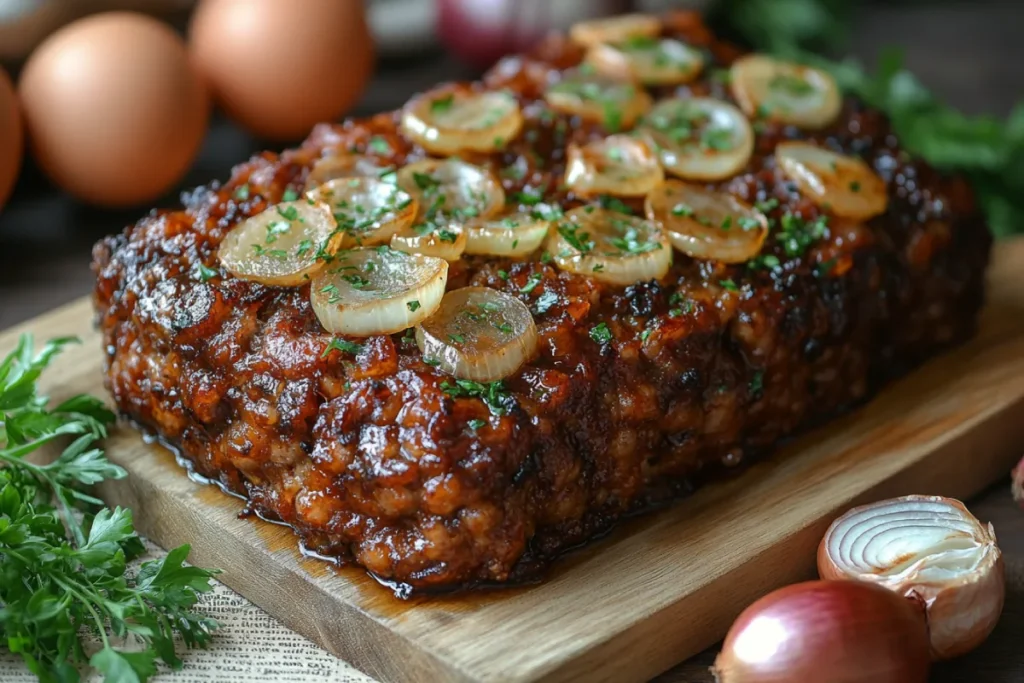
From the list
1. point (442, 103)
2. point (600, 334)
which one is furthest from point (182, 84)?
point (600, 334)

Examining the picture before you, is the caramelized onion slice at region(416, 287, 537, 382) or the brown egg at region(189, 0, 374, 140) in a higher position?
the caramelized onion slice at region(416, 287, 537, 382)

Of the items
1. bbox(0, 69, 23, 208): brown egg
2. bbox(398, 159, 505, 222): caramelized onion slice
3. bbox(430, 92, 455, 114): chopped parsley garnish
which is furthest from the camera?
bbox(0, 69, 23, 208): brown egg

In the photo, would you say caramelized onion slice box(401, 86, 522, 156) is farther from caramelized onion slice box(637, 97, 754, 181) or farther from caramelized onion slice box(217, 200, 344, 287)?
caramelized onion slice box(217, 200, 344, 287)

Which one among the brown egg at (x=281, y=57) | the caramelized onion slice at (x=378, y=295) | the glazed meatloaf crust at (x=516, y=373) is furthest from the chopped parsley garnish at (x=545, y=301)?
the brown egg at (x=281, y=57)

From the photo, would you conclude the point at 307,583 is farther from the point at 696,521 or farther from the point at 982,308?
the point at 982,308

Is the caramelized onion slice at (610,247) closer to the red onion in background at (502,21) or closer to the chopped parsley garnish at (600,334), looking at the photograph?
the chopped parsley garnish at (600,334)

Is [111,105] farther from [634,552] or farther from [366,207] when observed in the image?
[634,552]

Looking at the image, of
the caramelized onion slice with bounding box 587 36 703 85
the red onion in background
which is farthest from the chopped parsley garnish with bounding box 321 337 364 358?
the red onion in background

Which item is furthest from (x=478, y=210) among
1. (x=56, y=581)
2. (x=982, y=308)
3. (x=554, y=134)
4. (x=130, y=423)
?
(x=982, y=308)
